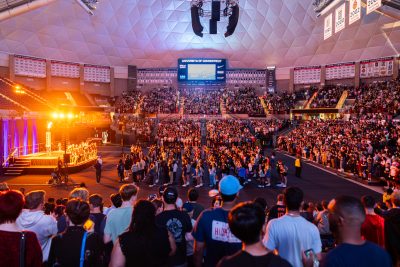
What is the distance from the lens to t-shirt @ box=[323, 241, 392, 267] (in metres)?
2.49

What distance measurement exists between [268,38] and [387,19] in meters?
15.1

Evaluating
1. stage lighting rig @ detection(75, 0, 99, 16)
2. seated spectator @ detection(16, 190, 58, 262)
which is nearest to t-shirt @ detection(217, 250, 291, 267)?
seated spectator @ detection(16, 190, 58, 262)

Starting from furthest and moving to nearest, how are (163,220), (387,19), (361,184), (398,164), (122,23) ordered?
1. (122,23)
2. (387,19)
3. (361,184)
4. (398,164)
5. (163,220)

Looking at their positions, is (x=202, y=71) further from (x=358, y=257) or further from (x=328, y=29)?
(x=358, y=257)

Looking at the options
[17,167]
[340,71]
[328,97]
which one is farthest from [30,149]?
[340,71]

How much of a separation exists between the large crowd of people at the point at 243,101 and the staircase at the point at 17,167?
1070 inches

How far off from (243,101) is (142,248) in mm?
42932

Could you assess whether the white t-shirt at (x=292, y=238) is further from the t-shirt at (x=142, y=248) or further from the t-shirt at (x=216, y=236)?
the t-shirt at (x=142, y=248)

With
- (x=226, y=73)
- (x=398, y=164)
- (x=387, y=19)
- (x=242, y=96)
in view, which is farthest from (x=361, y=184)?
(x=226, y=73)

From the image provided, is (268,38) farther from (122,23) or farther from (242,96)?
(122,23)

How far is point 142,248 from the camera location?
309 centimetres

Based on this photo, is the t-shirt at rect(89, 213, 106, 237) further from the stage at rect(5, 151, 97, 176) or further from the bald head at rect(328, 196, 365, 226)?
the stage at rect(5, 151, 97, 176)

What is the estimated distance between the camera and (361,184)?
16.3 m

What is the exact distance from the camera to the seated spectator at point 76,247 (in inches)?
126
